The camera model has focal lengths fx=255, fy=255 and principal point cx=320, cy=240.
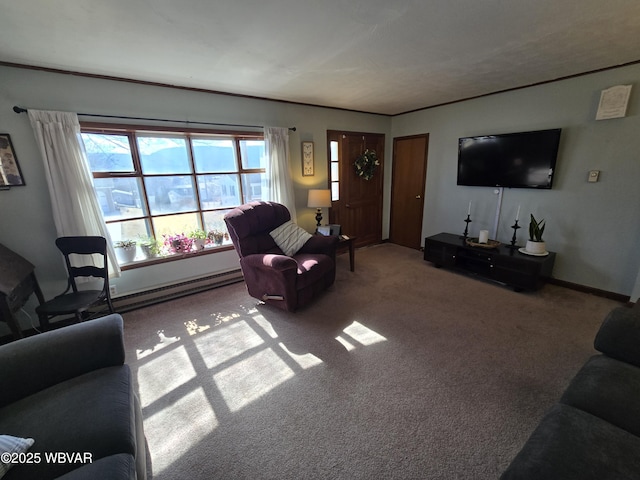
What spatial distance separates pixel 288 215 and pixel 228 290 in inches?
48.4

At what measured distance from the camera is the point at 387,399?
5.36ft

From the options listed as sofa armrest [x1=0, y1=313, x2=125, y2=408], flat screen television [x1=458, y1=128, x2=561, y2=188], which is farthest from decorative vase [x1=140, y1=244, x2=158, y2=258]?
flat screen television [x1=458, y1=128, x2=561, y2=188]

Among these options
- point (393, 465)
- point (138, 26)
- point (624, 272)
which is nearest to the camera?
point (393, 465)

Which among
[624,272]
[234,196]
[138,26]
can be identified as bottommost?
[624,272]

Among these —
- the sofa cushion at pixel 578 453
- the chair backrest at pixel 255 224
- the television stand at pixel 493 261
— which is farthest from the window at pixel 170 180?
the sofa cushion at pixel 578 453

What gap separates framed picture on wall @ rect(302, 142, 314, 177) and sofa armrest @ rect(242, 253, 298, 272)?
67.9 inches

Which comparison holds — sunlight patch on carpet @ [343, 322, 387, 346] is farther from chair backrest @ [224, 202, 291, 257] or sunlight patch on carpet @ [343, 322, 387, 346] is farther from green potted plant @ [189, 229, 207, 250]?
green potted plant @ [189, 229, 207, 250]

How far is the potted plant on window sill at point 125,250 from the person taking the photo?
275 cm

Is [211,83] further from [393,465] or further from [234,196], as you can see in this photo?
[393,465]

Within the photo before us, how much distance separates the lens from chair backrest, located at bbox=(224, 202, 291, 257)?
280 cm

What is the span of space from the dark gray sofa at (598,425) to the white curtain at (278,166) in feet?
10.5

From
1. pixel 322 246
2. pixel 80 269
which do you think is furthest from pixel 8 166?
pixel 322 246

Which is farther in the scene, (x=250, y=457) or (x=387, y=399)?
(x=387, y=399)

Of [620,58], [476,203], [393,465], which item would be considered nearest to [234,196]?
[393,465]
